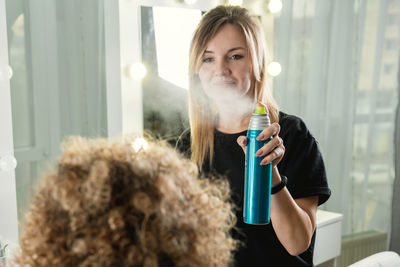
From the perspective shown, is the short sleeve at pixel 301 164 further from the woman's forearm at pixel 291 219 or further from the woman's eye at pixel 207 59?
the woman's eye at pixel 207 59

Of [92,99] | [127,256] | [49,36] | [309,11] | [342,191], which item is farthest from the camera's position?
[342,191]

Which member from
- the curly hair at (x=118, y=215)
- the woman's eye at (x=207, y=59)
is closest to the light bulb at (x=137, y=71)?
the woman's eye at (x=207, y=59)

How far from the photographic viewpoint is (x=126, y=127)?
59.2 inches

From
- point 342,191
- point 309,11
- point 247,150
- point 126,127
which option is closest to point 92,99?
point 126,127

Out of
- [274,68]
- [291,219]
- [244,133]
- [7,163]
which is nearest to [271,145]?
[291,219]

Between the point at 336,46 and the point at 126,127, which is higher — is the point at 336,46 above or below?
above

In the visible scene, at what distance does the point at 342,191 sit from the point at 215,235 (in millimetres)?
1904

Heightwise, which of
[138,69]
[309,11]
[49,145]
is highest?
[309,11]

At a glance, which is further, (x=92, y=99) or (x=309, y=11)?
(x=309, y=11)

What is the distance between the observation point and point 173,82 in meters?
1.60

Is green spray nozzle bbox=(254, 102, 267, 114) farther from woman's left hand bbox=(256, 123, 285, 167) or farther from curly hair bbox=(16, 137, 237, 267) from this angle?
curly hair bbox=(16, 137, 237, 267)

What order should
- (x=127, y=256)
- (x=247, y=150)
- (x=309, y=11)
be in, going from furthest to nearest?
(x=309, y=11) → (x=247, y=150) → (x=127, y=256)

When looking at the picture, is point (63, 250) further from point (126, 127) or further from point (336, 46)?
point (336, 46)

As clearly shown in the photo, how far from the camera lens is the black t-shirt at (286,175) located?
0.93 m
